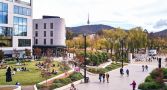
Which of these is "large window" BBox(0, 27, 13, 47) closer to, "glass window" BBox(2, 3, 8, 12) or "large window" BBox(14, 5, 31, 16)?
"glass window" BBox(2, 3, 8, 12)

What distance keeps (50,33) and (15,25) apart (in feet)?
91.7

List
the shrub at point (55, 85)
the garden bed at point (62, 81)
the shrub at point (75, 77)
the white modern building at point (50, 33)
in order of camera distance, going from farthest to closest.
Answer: the white modern building at point (50, 33)
the shrub at point (75, 77)
the shrub at point (55, 85)
the garden bed at point (62, 81)

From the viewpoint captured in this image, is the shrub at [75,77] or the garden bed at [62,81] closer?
the garden bed at [62,81]

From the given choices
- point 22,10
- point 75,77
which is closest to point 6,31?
point 22,10

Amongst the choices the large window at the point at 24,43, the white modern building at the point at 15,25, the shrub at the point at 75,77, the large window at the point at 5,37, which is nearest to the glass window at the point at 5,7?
the white modern building at the point at 15,25

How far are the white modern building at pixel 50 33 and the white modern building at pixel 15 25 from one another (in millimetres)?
20370

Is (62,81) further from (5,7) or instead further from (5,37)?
(5,7)

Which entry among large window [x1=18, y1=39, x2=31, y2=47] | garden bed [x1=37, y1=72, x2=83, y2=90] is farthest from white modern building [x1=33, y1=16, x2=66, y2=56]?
garden bed [x1=37, y1=72, x2=83, y2=90]

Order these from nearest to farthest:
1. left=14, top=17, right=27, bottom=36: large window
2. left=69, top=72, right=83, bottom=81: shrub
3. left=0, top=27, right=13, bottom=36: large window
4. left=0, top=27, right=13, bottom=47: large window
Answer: left=69, top=72, right=83, bottom=81: shrub → left=0, top=27, right=13, bottom=36: large window → left=0, top=27, right=13, bottom=47: large window → left=14, top=17, right=27, bottom=36: large window

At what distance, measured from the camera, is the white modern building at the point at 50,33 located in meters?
110

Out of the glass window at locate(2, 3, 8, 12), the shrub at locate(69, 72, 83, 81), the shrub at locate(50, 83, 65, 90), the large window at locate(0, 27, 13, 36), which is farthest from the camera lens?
the large window at locate(0, 27, 13, 36)

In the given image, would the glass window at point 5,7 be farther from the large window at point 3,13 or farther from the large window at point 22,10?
the large window at point 22,10

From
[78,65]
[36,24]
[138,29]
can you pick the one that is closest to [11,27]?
[78,65]

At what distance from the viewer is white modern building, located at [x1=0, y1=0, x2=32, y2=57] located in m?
79.4
